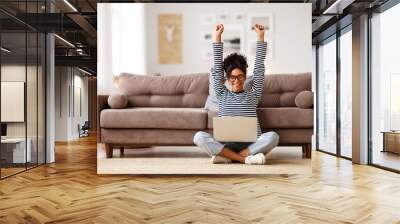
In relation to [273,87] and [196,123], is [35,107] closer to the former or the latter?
[196,123]

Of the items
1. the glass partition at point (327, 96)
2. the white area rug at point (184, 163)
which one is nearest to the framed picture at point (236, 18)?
the white area rug at point (184, 163)

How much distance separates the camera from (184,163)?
134 inches

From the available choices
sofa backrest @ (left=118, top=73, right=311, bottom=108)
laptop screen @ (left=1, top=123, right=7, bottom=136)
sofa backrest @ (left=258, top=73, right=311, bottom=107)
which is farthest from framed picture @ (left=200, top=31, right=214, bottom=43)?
laptop screen @ (left=1, top=123, right=7, bottom=136)

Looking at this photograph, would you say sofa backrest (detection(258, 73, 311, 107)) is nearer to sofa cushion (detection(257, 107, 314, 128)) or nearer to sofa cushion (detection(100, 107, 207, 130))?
sofa cushion (detection(257, 107, 314, 128))

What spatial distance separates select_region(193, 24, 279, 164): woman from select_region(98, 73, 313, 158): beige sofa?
0.26 feet

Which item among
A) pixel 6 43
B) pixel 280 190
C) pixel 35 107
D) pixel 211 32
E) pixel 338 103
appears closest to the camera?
pixel 280 190

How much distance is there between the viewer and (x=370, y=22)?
4.86 m

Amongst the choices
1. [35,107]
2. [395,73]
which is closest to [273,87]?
[395,73]

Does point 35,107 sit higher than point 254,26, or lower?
lower

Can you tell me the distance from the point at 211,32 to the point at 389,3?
7.61ft

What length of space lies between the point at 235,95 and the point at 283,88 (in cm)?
39

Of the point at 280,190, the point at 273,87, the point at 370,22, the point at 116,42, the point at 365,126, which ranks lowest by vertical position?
the point at 280,190

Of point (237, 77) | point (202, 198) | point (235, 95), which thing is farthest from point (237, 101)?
point (202, 198)

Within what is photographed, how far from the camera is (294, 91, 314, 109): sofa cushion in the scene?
3273 mm
